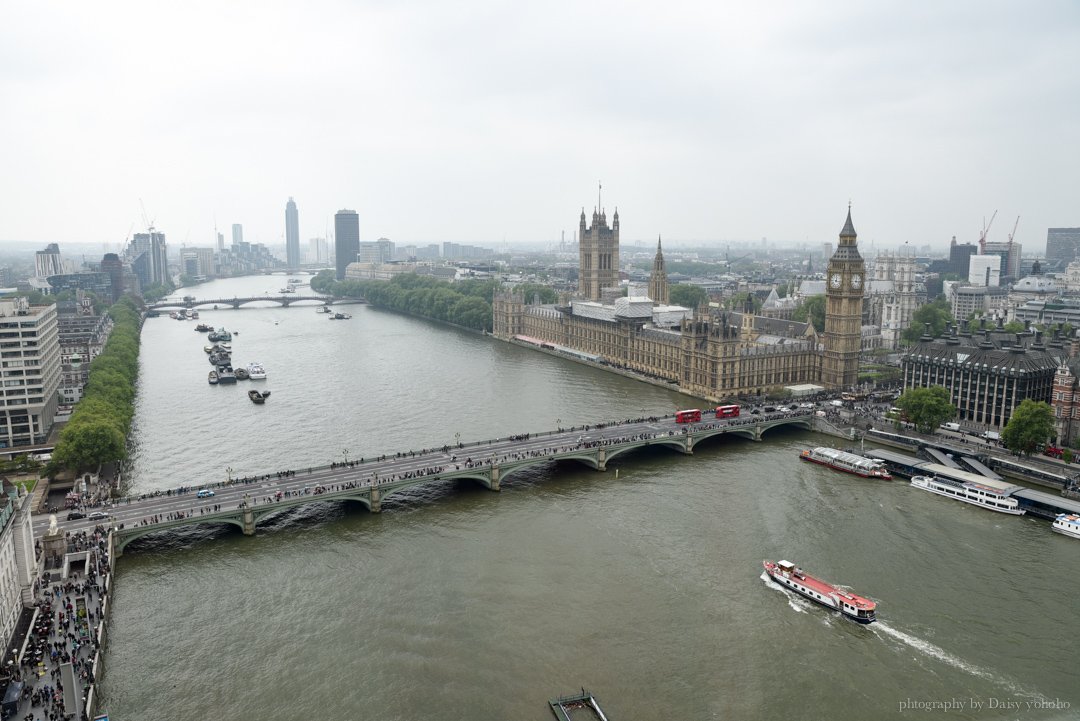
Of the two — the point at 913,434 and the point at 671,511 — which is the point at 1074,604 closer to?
the point at 671,511

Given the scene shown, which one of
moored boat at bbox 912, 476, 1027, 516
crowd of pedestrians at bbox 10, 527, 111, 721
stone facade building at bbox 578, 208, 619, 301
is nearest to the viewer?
crowd of pedestrians at bbox 10, 527, 111, 721

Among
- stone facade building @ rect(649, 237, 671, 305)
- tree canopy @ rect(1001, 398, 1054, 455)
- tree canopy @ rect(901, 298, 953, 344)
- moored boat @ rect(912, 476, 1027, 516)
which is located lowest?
moored boat @ rect(912, 476, 1027, 516)

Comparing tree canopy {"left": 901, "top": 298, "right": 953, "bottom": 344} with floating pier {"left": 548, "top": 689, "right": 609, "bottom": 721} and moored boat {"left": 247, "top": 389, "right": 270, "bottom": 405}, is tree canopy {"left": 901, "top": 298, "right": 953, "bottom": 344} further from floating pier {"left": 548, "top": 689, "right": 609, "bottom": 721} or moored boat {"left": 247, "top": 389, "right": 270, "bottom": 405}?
floating pier {"left": 548, "top": 689, "right": 609, "bottom": 721}

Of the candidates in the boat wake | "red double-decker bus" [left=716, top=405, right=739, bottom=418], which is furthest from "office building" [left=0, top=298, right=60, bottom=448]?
the boat wake

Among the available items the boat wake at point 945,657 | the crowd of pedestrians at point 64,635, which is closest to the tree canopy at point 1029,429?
the boat wake at point 945,657

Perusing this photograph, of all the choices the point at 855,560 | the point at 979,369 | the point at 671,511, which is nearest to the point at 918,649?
the point at 855,560
